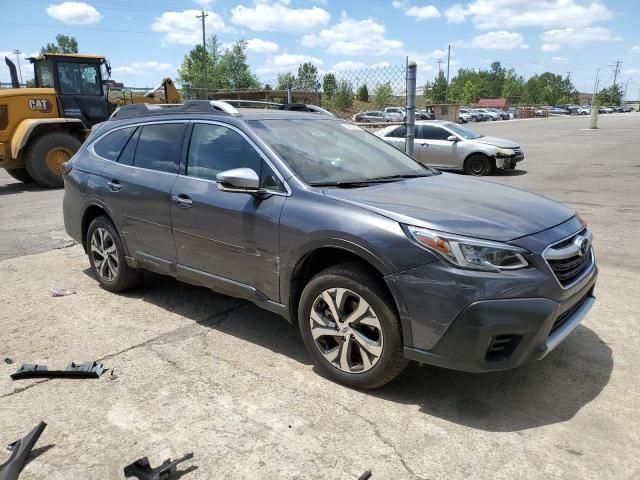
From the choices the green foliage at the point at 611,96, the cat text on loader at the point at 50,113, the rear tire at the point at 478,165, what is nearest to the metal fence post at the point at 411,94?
the rear tire at the point at 478,165

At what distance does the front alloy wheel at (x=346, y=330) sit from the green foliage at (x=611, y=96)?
16179 centimetres

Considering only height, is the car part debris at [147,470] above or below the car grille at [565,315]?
below

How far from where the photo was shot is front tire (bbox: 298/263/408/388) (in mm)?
3057

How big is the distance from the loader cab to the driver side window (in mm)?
10006

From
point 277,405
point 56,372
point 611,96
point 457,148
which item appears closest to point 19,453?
point 56,372

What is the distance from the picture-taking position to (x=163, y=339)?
4102 mm

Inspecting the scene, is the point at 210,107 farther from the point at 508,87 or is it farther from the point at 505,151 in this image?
the point at 508,87

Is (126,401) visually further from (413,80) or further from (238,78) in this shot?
(238,78)

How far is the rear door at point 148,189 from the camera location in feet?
14.1

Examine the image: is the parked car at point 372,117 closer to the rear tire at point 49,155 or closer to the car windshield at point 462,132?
the car windshield at point 462,132

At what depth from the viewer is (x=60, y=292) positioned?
5.14 m

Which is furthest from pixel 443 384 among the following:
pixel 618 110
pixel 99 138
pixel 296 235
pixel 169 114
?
pixel 618 110

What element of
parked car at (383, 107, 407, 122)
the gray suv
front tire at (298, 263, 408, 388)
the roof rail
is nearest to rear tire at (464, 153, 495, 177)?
parked car at (383, 107, 407, 122)

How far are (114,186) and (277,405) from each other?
2666 mm
